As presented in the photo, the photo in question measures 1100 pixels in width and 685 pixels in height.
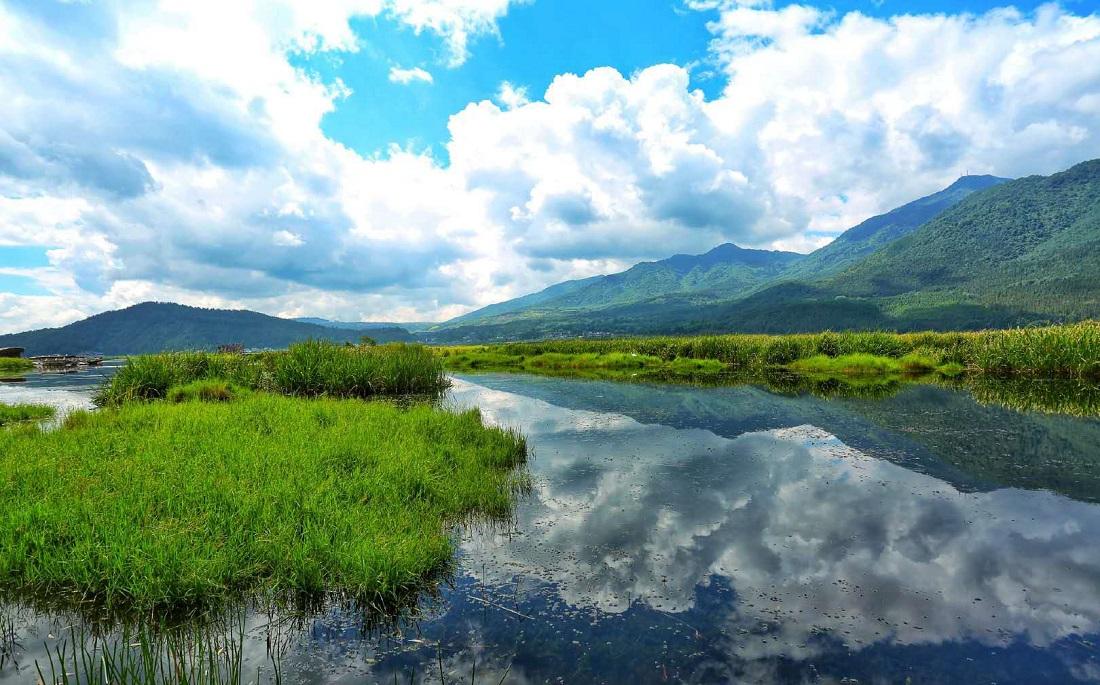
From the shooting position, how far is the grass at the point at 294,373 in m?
24.2

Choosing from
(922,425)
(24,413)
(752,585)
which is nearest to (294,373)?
(24,413)

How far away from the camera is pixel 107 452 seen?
1280 centimetres

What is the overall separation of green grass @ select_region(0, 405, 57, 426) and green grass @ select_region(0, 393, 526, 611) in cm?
616

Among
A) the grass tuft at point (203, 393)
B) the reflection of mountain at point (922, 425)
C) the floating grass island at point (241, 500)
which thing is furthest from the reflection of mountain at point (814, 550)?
the grass tuft at point (203, 393)

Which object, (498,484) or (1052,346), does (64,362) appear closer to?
(498,484)

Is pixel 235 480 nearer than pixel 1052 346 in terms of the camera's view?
Yes

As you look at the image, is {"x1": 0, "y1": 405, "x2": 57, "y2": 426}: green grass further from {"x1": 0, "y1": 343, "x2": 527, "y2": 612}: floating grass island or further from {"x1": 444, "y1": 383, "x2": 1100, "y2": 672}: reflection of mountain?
{"x1": 444, "y1": 383, "x2": 1100, "y2": 672}: reflection of mountain

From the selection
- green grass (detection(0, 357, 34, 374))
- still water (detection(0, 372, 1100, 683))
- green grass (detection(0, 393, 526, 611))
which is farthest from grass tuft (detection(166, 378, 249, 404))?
green grass (detection(0, 357, 34, 374))

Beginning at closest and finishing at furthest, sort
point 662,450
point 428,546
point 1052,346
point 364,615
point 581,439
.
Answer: point 364,615 < point 428,546 < point 662,450 < point 581,439 < point 1052,346

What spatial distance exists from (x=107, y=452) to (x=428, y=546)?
32.7ft

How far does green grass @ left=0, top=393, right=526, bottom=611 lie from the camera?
293 inches

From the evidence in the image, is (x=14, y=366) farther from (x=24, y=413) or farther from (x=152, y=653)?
(x=152, y=653)

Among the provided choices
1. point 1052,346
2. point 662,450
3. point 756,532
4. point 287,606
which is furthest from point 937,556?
point 1052,346

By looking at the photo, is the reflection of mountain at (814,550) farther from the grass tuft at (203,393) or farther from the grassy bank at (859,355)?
the grassy bank at (859,355)
